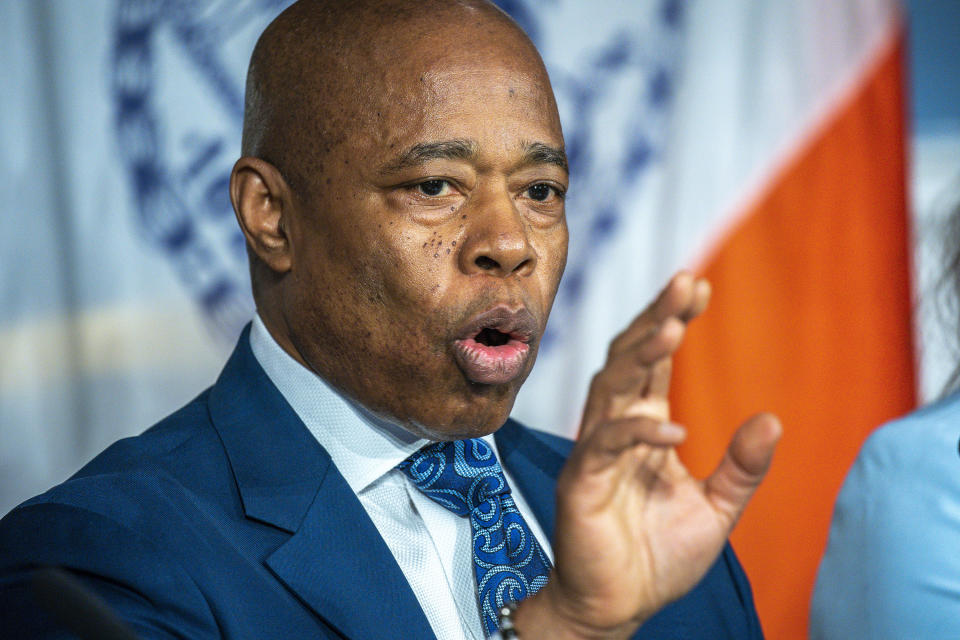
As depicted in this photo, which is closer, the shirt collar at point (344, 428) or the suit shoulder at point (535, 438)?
the shirt collar at point (344, 428)

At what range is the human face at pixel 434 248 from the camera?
54.5 inches

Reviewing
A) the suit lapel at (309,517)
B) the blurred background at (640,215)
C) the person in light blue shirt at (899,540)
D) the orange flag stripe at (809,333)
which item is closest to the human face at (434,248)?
the suit lapel at (309,517)

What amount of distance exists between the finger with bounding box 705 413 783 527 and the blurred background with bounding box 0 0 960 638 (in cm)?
111

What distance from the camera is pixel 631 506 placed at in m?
1.16

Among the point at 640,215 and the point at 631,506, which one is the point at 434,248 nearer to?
the point at 631,506

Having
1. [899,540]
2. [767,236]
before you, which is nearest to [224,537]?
[899,540]

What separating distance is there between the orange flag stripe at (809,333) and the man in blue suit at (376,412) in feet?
4.84

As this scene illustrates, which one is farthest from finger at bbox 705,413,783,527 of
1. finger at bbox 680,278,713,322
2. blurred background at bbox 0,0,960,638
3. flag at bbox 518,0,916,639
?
flag at bbox 518,0,916,639

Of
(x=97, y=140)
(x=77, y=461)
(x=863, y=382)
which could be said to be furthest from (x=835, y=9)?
(x=77, y=461)

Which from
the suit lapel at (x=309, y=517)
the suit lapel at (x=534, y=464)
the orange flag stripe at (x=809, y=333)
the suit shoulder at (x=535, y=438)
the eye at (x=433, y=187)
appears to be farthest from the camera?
the orange flag stripe at (x=809, y=333)

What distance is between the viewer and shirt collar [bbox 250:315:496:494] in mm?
1466

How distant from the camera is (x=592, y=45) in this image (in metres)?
2.83

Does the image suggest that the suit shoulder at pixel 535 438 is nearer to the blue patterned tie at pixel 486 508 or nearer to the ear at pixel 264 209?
the blue patterned tie at pixel 486 508

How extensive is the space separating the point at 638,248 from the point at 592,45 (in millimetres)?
545
